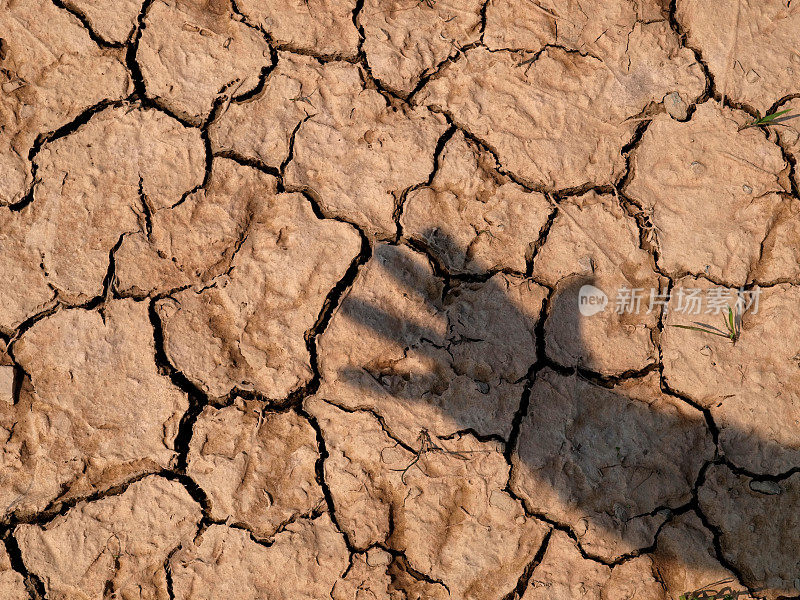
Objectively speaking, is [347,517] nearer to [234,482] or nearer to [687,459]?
[234,482]

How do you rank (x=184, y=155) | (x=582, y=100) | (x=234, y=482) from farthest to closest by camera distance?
1. (x=582, y=100)
2. (x=184, y=155)
3. (x=234, y=482)

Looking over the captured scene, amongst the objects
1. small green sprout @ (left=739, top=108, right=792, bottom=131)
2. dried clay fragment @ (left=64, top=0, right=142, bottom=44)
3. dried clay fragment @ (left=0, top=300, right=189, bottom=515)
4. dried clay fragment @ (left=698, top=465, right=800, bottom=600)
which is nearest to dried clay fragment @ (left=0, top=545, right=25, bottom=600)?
dried clay fragment @ (left=0, top=300, right=189, bottom=515)

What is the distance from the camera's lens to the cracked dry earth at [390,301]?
7.15 ft

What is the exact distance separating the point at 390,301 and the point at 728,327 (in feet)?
4.30

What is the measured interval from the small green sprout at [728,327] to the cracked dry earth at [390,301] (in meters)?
0.03

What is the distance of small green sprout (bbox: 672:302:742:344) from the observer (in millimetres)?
2396

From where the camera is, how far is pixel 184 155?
93.8 inches

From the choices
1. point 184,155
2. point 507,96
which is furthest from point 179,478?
point 507,96

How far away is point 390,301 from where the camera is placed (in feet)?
7.64

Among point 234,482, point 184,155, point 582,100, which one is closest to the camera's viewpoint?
point 234,482

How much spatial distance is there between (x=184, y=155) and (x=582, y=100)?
63.2 inches

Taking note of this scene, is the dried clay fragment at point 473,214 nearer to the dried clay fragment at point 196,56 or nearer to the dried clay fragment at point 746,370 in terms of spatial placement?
the dried clay fragment at point 746,370

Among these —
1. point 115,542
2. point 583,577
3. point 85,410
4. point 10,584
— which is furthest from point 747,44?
point 10,584

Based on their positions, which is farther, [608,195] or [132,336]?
[608,195]
